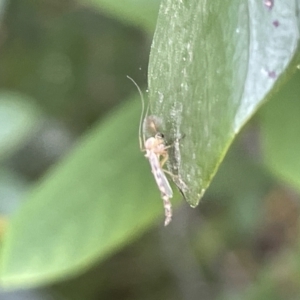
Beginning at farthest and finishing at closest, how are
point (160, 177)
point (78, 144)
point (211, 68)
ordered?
point (78, 144), point (160, 177), point (211, 68)

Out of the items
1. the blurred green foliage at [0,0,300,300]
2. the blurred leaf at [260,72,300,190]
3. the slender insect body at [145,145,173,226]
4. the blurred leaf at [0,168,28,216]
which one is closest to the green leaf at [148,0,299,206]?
the slender insect body at [145,145,173,226]

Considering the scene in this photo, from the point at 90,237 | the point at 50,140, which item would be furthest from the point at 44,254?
the point at 50,140

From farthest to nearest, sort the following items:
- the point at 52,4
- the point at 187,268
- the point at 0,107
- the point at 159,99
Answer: the point at 187,268 → the point at 52,4 → the point at 0,107 → the point at 159,99

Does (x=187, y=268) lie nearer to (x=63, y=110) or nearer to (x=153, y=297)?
(x=153, y=297)

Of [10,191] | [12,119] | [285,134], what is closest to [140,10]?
[285,134]

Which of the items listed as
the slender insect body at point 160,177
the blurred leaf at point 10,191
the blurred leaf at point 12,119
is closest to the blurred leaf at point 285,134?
the slender insect body at point 160,177

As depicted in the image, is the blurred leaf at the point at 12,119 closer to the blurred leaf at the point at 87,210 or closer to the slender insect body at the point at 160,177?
the blurred leaf at the point at 87,210

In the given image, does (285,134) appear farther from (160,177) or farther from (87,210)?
(87,210)
